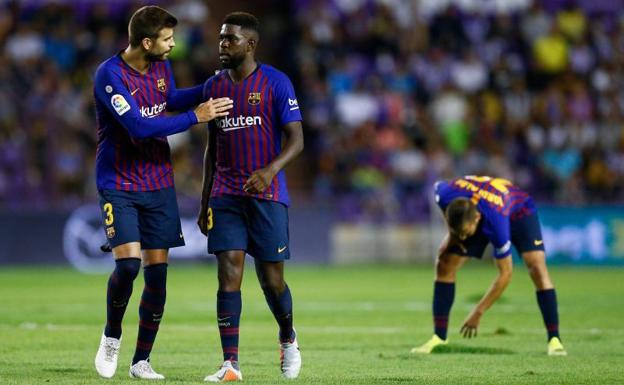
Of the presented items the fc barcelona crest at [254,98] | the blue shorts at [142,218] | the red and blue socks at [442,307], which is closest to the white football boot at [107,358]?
the blue shorts at [142,218]

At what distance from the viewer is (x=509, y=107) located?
25.4 meters

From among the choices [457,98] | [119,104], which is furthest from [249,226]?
[457,98]

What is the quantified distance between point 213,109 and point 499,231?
3172 millimetres

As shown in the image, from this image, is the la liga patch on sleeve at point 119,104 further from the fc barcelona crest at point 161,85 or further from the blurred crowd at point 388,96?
the blurred crowd at point 388,96

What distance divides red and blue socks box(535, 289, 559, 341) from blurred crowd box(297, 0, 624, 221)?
12.4 metres

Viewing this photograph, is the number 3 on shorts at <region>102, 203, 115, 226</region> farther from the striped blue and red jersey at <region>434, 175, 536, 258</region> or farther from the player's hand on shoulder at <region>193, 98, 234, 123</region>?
the striped blue and red jersey at <region>434, 175, 536, 258</region>

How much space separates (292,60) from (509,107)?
4673 mm

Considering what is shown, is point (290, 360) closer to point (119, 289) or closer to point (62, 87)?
point (119, 289)

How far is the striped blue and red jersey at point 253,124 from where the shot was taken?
27.8ft

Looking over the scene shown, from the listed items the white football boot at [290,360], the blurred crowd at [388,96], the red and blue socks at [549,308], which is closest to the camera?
the white football boot at [290,360]

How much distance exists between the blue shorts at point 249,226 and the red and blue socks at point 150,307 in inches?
20.3

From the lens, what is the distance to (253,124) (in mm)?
8484

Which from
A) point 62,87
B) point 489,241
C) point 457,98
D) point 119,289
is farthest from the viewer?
point 457,98

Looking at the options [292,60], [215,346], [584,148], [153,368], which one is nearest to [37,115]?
[292,60]
